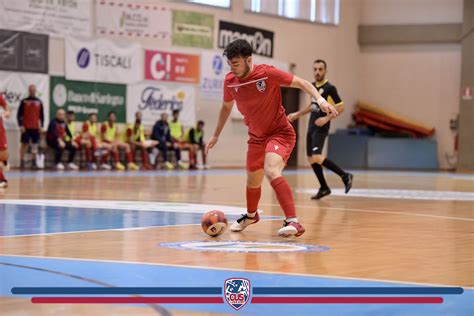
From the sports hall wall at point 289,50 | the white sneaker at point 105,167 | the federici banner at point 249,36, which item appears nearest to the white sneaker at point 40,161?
the white sneaker at point 105,167

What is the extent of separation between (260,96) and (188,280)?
10.3 feet

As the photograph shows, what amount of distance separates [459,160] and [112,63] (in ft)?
46.3

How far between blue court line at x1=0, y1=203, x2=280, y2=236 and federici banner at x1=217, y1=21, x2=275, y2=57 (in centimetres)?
1826

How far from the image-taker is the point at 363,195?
1375cm

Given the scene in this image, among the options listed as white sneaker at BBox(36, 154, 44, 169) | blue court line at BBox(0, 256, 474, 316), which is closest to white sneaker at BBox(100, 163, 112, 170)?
white sneaker at BBox(36, 154, 44, 169)

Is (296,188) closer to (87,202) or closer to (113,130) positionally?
(87,202)

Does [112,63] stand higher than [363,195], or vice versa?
[112,63]

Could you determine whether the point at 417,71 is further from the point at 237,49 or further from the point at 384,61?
the point at 237,49

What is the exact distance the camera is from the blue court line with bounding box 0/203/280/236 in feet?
25.0

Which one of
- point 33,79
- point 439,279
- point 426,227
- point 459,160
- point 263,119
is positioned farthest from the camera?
point 459,160

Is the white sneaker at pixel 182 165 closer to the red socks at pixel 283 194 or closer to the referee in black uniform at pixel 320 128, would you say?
A: the referee in black uniform at pixel 320 128

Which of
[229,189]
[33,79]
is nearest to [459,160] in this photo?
[33,79]

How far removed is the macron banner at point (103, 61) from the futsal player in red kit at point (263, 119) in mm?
16266

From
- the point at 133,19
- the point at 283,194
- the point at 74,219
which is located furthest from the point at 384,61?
the point at 283,194
